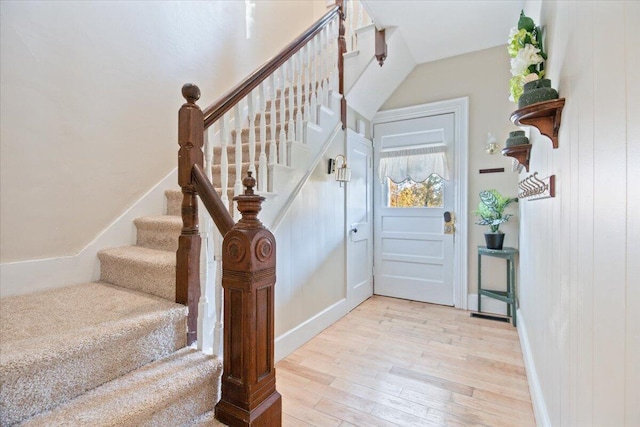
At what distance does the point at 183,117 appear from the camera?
4.70 feet

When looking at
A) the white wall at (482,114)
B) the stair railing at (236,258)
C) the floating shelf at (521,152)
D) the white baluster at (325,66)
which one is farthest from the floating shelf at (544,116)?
the white wall at (482,114)

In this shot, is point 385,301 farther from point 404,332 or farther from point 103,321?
point 103,321

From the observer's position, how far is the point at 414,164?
3602 millimetres

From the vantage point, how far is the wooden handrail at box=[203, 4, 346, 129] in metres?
1.55

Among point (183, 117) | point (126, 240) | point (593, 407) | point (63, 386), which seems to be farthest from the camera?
point (126, 240)

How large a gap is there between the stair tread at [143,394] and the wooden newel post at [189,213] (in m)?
0.22

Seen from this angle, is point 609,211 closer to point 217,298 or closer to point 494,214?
point 217,298

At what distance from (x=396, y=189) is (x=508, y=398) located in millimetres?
2465

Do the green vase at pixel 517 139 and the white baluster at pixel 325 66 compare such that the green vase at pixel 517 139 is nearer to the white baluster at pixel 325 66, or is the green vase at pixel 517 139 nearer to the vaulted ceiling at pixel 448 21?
the vaulted ceiling at pixel 448 21

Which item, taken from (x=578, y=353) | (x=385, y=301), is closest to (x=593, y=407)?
(x=578, y=353)

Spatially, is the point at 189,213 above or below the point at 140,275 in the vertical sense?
above

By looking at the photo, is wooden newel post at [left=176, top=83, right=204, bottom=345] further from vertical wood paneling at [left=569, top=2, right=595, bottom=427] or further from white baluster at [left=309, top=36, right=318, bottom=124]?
vertical wood paneling at [left=569, top=2, right=595, bottom=427]

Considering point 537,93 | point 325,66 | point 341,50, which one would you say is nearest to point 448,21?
point 341,50

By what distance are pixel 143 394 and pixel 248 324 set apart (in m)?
0.43
